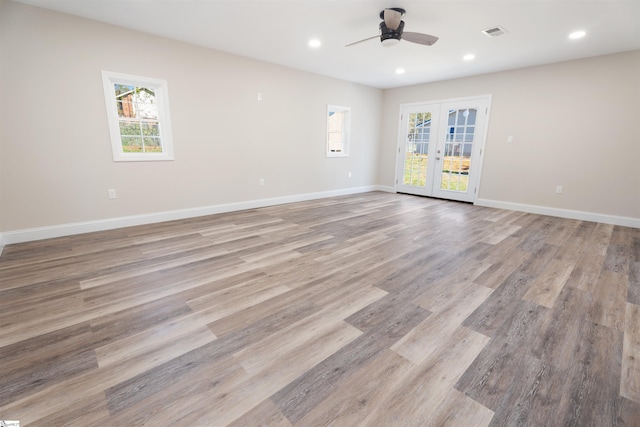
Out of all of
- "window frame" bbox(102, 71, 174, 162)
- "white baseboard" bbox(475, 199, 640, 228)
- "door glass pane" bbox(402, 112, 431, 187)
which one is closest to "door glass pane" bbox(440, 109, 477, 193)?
"door glass pane" bbox(402, 112, 431, 187)

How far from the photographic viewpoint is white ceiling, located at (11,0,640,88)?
2992 mm

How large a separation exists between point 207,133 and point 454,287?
422 cm

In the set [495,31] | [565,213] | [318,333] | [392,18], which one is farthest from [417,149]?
[318,333]

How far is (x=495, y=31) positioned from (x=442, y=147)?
3.01 metres

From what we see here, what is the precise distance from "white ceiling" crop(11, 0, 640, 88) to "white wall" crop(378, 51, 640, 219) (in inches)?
13.3

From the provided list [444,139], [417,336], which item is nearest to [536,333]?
[417,336]

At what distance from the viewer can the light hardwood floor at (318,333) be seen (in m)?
1.29

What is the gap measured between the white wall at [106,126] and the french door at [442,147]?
2.19 metres

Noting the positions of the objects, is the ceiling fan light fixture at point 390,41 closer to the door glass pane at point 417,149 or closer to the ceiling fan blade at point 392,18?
the ceiling fan blade at point 392,18

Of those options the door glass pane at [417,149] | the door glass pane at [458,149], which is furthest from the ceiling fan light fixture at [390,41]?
the door glass pane at [417,149]

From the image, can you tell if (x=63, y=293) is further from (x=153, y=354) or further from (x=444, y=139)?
(x=444, y=139)

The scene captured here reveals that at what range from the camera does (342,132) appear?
6.82 metres

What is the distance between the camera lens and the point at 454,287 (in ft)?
7.91

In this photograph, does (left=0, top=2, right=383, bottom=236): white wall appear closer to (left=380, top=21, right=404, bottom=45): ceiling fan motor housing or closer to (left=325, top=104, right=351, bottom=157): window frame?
(left=325, top=104, right=351, bottom=157): window frame
